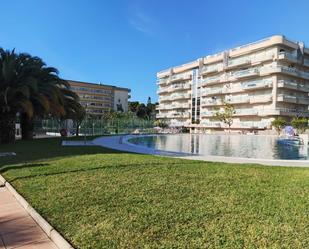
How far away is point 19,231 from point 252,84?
181ft

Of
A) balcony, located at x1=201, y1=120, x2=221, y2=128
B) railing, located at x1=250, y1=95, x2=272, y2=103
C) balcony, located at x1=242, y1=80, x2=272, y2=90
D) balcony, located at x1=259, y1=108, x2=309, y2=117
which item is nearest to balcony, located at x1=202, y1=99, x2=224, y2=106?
balcony, located at x1=201, y1=120, x2=221, y2=128

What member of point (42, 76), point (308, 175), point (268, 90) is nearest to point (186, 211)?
point (308, 175)

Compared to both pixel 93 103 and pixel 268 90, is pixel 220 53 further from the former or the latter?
pixel 93 103

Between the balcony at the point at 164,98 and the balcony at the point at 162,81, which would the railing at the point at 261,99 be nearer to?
the balcony at the point at 164,98

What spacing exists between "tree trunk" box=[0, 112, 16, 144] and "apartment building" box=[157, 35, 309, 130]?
140 feet

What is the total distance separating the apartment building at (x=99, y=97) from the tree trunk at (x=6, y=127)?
7662 cm

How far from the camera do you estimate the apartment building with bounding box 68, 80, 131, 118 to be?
3893 inches

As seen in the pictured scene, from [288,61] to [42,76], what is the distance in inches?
1737

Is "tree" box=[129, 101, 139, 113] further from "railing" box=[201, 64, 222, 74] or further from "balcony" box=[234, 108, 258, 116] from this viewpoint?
"balcony" box=[234, 108, 258, 116]

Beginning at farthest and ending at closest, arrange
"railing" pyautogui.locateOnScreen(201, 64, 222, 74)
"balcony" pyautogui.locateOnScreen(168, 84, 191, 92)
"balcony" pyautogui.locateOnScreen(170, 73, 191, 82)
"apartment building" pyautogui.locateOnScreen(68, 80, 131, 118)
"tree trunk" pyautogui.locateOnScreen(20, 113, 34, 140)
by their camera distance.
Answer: "apartment building" pyautogui.locateOnScreen(68, 80, 131, 118), "balcony" pyautogui.locateOnScreen(168, 84, 191, 92), "balcony" pyautogui.locateOnScreen(170, 73, 191, 82), "railing" pyautogui.locateOnScreen(201, 64, 222, 74), "tree trunk" pyautogui.locateOnScreen(20, 113, 34, 140)

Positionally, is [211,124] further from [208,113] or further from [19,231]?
[19,231]

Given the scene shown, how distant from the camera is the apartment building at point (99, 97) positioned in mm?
98875

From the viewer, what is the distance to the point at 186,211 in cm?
478

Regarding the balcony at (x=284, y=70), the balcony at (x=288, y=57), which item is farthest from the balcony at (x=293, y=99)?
the balcony at (x=288, y=57)
